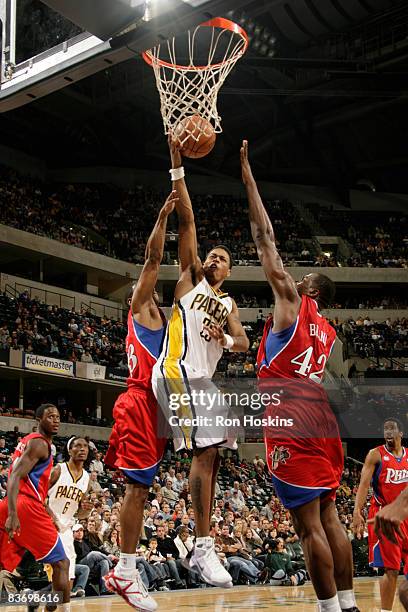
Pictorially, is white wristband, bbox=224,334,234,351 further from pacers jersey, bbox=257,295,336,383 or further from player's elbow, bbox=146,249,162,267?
player's elbow, bbox=146,249,162,267

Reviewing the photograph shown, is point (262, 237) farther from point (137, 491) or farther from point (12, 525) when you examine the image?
point (12, 525)

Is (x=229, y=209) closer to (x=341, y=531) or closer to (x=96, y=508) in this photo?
(x=96, y=508)

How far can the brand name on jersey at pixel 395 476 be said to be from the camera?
7.34 m

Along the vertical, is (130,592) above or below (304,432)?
below

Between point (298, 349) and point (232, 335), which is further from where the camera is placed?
point (232, 335)

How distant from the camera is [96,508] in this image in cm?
1199

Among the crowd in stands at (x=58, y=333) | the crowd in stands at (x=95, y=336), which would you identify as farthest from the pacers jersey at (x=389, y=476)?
the crowd in stands at (x=58, y=333)

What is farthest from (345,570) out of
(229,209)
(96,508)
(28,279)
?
(229,209)

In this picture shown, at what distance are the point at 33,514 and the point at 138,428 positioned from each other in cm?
205

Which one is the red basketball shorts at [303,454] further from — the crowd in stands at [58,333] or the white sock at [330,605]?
the crowd in stands at [58,333]

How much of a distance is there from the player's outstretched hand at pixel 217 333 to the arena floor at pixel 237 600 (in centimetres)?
467

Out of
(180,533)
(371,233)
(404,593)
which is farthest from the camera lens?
(371,233)

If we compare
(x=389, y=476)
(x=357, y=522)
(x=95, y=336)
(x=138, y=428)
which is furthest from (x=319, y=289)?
(x=95, y=336)

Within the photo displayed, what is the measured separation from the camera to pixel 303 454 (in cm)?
481
